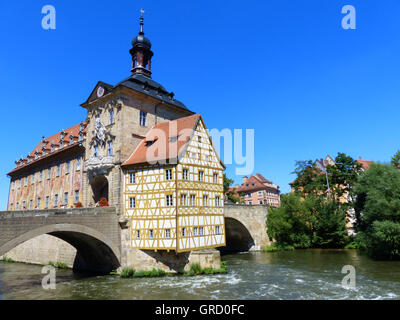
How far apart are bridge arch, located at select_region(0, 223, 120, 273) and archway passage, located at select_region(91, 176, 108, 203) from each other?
3.83 metres

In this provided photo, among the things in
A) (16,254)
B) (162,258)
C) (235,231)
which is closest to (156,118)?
(162,258)

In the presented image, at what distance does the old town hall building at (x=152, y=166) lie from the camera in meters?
18.4

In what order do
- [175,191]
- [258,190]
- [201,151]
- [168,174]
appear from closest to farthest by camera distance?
1. [175,191]
2. [168,174]
3. [201,151]
4. [258,190]

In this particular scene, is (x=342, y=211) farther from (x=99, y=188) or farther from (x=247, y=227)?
(x=99, y=188)

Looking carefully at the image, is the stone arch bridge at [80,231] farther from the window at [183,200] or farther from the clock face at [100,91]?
the clock face at [100,91]

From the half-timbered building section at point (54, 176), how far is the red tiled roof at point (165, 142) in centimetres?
793

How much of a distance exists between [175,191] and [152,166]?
251cm

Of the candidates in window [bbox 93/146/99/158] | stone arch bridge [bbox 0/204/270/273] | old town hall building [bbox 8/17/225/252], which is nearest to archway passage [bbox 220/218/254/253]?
old town hall building [bbox 8/17/225/252]

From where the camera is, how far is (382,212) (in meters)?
21.4

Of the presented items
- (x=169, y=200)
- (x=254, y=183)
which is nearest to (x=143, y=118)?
(x=169, y=200)

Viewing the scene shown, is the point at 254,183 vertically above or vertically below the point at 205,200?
above

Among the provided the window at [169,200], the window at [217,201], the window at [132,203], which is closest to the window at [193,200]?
the window at [169,200]
